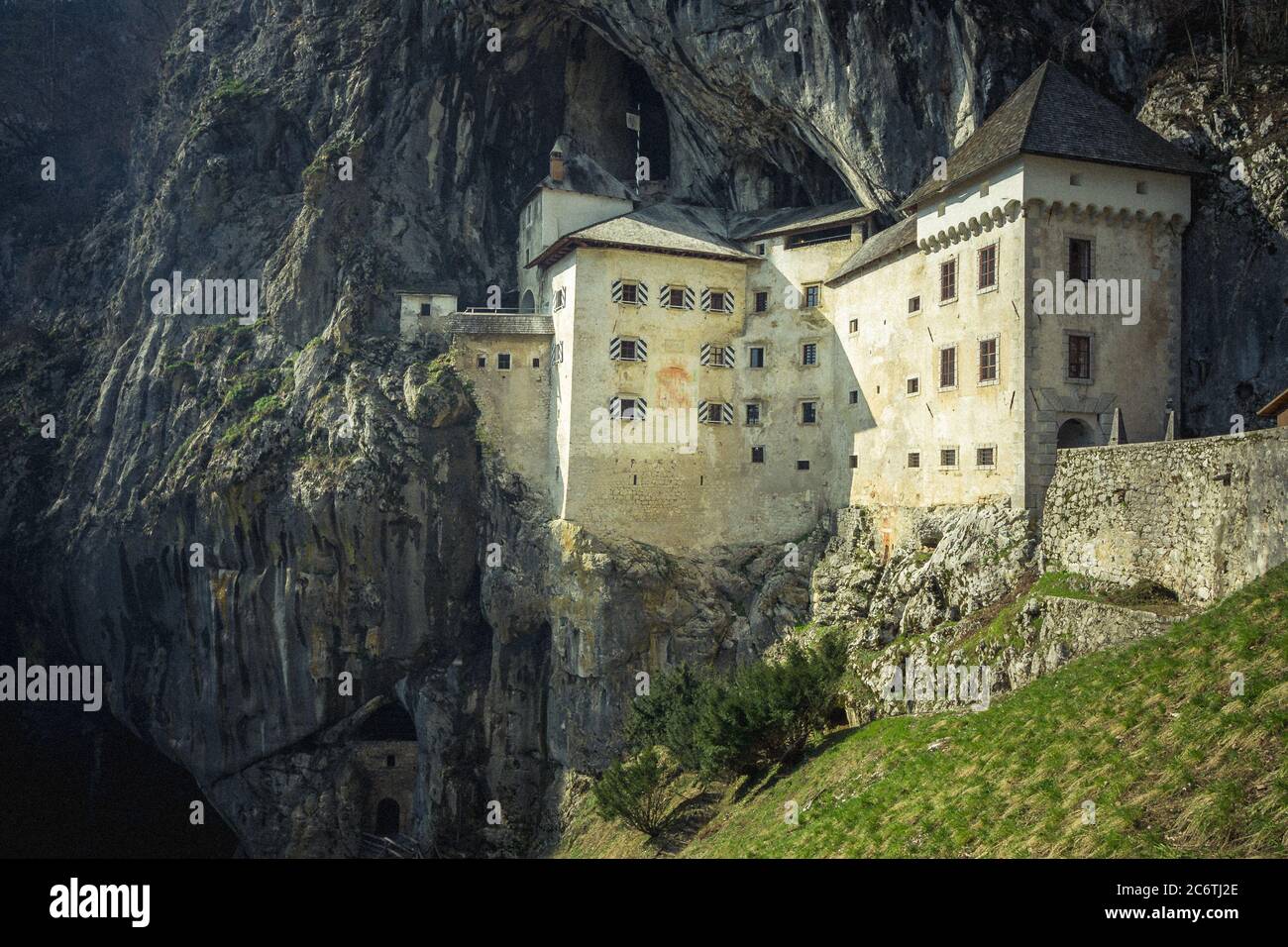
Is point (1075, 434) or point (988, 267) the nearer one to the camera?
point (1075, 434)

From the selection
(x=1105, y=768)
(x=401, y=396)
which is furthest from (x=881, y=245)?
(x=1105, y=768)

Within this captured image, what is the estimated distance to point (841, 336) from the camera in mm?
43938

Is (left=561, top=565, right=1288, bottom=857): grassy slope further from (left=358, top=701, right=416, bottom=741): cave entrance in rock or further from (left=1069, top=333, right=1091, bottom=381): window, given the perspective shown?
(left=358, top=701, right=416, bottom=741): cave entrance in rock

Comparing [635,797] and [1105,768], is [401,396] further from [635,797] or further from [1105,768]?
[1105,768]

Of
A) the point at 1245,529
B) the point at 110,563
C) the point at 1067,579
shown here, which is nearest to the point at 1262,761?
the point at 1245,529

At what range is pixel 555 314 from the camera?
4788 centimetres

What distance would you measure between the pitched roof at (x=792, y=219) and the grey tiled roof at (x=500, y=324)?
9.58 meters

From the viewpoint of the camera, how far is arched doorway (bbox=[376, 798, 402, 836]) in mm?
51188

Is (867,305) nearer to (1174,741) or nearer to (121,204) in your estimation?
(1174,741)

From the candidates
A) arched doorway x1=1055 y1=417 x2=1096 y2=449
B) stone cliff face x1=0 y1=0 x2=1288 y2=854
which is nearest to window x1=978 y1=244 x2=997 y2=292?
arched doorway x1=1055 y1=417 x2=1096 y2=449

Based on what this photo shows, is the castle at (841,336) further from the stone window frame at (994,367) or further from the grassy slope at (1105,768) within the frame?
the grassy slope at (1105,768)

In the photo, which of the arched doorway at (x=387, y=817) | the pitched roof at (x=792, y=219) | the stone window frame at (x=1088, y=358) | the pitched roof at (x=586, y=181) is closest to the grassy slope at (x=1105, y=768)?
the stone window frame at (x=1088, y=358)

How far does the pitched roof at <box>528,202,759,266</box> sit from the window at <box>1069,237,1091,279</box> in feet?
55.3

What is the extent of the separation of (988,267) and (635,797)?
68.0 ft
